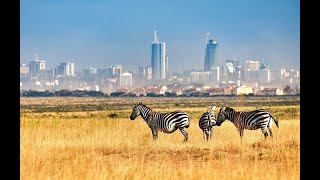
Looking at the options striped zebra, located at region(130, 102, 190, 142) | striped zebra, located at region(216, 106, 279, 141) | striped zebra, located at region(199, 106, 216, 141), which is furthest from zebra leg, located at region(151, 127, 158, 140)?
striped zebra, located at region(216, 106, 279, 141)

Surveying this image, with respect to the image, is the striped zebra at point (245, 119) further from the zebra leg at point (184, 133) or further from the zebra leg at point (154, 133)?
Result: the zebra leg at point (154, 133)

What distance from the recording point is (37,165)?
6496 mm

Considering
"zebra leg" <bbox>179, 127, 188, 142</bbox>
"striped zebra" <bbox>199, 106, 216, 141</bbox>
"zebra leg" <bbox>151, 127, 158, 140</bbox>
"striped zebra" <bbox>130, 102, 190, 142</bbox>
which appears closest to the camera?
"zebra leg" <bbox>179, 127, 188, 142</bbox>

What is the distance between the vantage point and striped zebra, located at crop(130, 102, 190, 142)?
13605 millimetres

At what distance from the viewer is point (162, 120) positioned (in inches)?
545

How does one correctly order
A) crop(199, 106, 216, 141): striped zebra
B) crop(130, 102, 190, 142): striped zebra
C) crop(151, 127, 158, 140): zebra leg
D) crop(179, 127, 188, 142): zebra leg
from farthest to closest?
crop(130, 102, 190, 142): striped zebra
crop(151, 127, 158, 140): zebra leg
crop(199, 106, 216, 141): striped zebra
crop(179, 127, 188, 142): zebra leg

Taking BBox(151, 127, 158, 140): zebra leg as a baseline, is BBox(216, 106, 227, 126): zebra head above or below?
above

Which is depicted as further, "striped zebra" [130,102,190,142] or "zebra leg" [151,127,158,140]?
"striped zebra" [130,102,190,142]

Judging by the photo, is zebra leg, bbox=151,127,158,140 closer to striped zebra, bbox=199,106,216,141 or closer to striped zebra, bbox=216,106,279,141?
striped zebra, bbox=199,106,216,141

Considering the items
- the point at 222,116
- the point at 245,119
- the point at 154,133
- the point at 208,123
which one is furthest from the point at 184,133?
the point at 245,119
